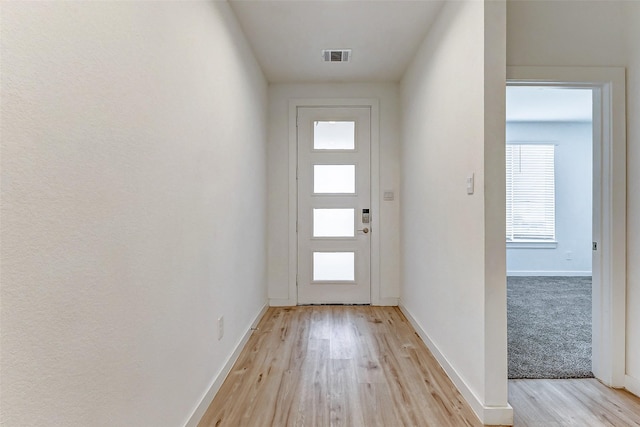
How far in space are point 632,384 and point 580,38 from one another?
2.23m

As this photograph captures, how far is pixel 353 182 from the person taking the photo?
402 centimetres

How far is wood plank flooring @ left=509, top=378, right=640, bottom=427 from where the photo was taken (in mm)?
1804

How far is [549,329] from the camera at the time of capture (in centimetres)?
319

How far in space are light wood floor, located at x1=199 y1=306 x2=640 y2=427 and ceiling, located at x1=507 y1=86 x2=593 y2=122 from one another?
350 centimetres

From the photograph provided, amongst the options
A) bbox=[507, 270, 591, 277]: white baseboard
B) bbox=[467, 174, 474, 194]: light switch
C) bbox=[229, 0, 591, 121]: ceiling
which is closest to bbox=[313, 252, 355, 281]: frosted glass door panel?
bbox=[229, 0, 591, 121]: ceiling

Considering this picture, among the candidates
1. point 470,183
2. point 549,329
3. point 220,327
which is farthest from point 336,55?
point 549,329

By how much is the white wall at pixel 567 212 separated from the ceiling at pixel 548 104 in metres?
0.28

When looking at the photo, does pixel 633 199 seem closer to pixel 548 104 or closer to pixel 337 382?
pixel 337 382

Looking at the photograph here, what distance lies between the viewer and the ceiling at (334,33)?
2475mm

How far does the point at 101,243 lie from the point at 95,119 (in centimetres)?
37

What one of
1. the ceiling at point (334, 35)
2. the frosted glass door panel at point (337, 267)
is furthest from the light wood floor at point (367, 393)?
the ceiling at point (334, 35)

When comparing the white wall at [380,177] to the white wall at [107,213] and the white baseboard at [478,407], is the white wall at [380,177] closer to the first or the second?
the white baseboard at [478,407]

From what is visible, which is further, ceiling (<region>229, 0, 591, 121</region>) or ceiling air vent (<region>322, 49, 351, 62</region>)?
ceiling air vent (<region>322, 49, 351, 62</region>)

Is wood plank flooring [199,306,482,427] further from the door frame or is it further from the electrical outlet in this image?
the door frame
